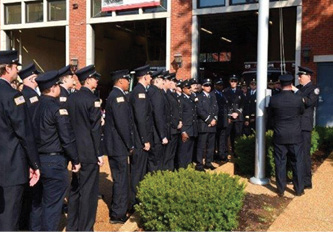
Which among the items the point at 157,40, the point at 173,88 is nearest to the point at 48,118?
the point at 173,88

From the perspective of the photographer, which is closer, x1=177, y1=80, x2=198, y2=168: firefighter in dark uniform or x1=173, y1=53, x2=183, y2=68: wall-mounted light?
x1=177, y1=80, x2=198, y2=168: firefighter in dark uniform

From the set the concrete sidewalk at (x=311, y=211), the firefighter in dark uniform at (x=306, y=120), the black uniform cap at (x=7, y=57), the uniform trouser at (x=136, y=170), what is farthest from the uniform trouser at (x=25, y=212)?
the firefighter in dark uniform at (x=306, y=120)

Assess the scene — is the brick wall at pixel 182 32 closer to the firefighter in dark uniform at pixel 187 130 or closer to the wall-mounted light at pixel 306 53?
the wall-mounted light at pixel 306 53

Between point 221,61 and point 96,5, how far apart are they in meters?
16.0

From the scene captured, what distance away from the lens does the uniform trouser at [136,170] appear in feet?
18.8

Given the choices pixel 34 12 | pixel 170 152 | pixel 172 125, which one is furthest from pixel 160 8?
pixel 170 152

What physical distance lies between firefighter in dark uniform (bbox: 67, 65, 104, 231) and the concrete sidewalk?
7.63ft

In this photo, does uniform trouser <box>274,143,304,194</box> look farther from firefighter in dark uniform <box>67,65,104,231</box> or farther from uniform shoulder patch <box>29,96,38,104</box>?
uniform shoulder patch <box>29,96,38,104</box>

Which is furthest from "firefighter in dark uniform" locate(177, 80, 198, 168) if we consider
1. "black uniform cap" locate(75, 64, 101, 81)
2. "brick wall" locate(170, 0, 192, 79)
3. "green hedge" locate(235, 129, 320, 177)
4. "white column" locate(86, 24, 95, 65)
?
"white column" locate(86, 24, 95, 65)

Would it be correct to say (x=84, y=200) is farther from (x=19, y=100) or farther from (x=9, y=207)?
(x=19, y=100)

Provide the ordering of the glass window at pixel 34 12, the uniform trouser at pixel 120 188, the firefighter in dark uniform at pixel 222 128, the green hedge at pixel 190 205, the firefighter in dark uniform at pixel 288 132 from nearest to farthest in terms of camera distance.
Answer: the green hedge at pixel 190 205, the uniform trouser at pixel 120 188, the firefighter in dark uniform at pixel 288 132, the firefighter in dark uniform at pixel 222 128, the glass window at pixel 34 12

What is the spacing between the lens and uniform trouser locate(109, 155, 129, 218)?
5.31m

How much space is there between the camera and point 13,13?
59.9 feet

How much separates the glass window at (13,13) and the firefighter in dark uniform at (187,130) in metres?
13.3
